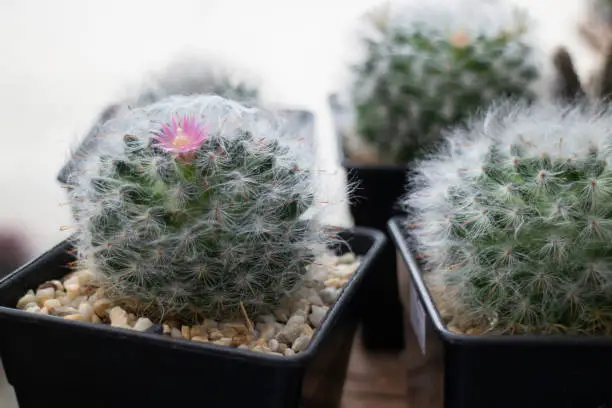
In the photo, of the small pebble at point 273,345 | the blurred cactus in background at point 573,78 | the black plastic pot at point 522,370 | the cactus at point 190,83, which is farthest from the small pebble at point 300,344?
the blurred cactus in background at point 573,78

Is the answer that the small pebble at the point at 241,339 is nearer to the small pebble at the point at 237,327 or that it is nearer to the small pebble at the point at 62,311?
the small pebble at the point at 237,327

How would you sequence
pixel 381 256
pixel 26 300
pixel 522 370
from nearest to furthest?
pixel 522 370 < pixel 26 300 < pixel 381 256

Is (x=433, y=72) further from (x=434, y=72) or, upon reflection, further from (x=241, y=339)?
(x=241, y=339)

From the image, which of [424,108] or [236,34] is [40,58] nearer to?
[236,34]

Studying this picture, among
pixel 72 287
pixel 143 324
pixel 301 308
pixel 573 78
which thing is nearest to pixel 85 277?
pixel 72 287

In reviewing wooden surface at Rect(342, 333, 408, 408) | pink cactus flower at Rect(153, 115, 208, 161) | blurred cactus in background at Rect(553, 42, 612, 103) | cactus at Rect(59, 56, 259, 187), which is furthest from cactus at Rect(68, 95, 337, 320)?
blurred cactus in background at Rect(553, 42, 612, 103)
